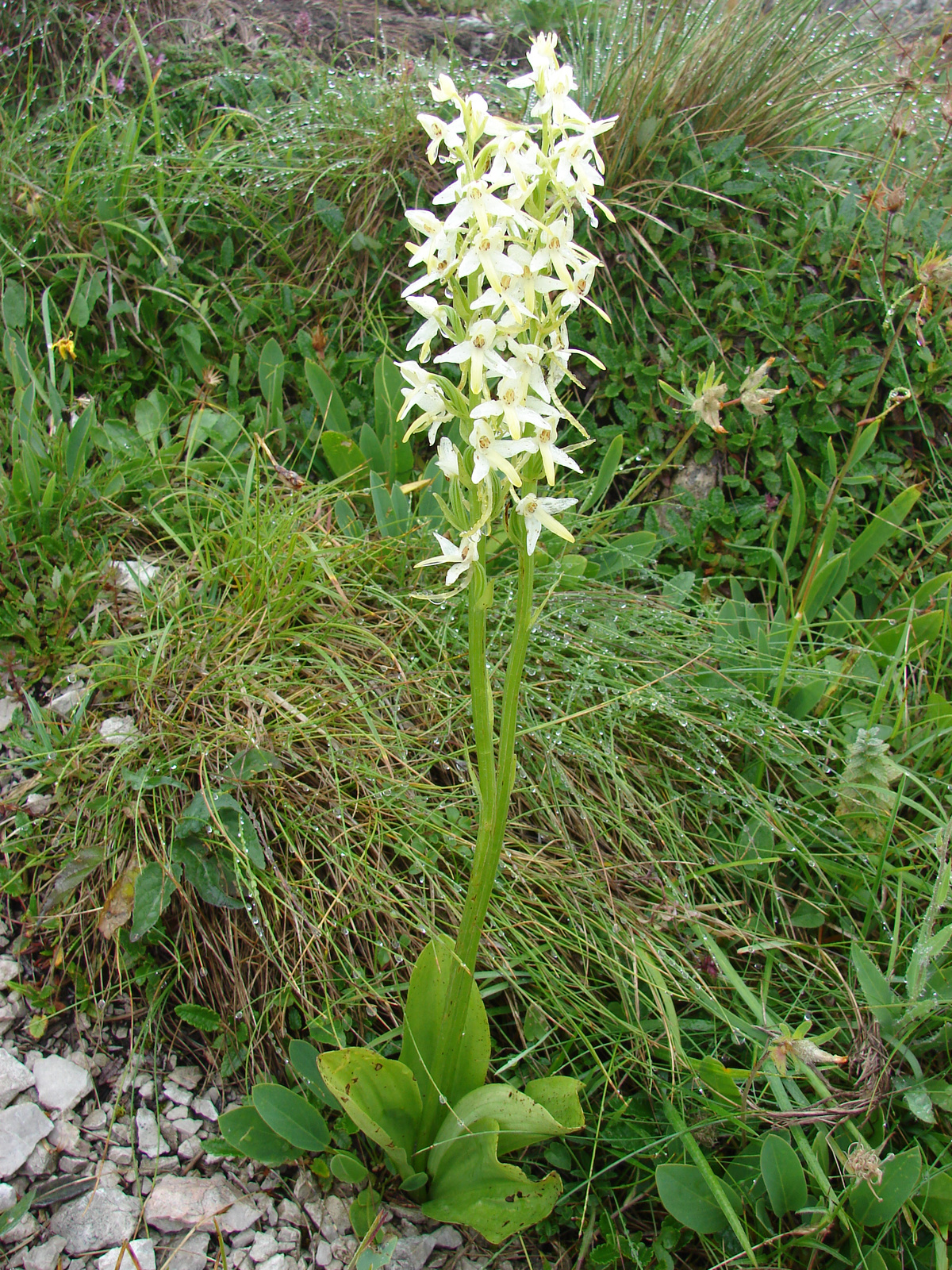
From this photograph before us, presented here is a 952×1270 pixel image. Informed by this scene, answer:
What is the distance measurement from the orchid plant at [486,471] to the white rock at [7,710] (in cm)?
131

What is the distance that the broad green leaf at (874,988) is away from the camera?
5.78 ft

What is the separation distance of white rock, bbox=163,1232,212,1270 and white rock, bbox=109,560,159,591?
5.13 ft

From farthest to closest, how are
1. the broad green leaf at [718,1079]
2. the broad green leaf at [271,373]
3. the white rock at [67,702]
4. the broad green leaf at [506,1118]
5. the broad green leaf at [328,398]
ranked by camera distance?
1. the broad green leaf at [271,373]
2. the broad green leaf at [328,398]
3. the white rock at [67,702]
4. the broad green leaf at [718,1079]
5. the broad green leaf at [506,1118]

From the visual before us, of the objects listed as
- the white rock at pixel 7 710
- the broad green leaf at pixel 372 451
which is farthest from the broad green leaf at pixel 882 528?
the white rock at pixel 7 710

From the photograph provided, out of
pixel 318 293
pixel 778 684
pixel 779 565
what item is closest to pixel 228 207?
pixel 318 293

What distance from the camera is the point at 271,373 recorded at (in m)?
2.94

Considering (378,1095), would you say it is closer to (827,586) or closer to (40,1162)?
(40,1162)

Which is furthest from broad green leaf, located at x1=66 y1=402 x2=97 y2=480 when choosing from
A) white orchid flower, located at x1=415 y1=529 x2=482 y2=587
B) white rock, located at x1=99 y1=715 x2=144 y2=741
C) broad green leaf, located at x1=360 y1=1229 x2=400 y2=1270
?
broad green leaf, located at x1=360 y1=1229 x2=400 y2=1270

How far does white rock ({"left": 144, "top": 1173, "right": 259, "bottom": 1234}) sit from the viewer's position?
160cm

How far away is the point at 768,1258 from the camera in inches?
62.9

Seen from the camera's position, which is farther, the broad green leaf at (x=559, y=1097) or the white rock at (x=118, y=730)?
the white rock at (x=118, y=730)

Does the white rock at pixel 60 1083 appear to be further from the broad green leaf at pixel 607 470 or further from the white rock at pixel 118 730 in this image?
the broad green leaf at pixel 607 470

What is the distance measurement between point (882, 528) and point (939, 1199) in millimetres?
1848

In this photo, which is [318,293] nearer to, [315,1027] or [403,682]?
[403,682]
